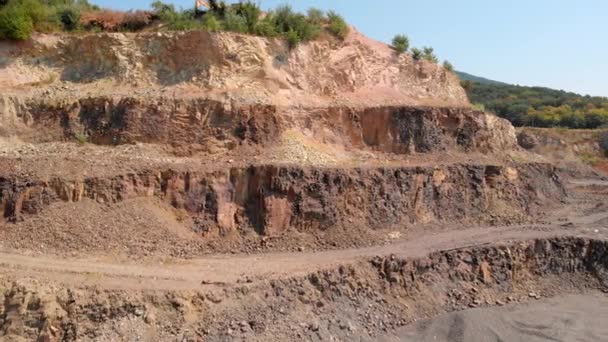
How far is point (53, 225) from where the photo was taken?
42.1 ft

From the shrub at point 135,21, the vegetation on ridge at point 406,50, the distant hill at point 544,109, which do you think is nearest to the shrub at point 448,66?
the vegetation on ridge at point 406,50

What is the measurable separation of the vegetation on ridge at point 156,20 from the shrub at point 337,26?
0.76 meters

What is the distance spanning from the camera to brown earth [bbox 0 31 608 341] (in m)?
11.0

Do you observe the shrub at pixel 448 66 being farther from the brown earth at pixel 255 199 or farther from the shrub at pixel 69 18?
the shrub at pixel 69 18

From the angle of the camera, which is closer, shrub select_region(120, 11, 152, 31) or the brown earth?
the brown earth

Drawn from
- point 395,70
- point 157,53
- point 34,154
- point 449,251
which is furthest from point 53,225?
point 395,70

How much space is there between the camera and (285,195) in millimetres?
14773

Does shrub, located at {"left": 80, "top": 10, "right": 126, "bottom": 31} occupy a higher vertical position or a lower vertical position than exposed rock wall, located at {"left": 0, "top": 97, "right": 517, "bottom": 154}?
higher

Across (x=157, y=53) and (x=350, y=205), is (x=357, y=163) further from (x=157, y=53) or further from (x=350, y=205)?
(x=157, y=53)

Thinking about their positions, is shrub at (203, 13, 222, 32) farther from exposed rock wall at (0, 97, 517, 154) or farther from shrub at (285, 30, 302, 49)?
exposed rock wall at (0, 97, 517, 154)

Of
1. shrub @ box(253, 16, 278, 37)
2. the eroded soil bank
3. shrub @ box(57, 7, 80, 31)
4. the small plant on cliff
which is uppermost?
shrub @ box(253, 16, 278, 37)

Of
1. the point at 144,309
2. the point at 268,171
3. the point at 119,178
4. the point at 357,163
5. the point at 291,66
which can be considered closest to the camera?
the point at 144,309

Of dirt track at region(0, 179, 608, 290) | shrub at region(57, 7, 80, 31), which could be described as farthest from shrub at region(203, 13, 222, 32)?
dirt track at region(0, 179, 608, 290)

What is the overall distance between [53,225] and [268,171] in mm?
5607
